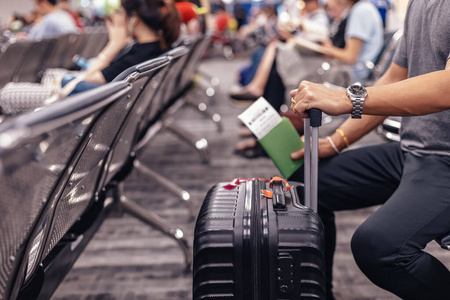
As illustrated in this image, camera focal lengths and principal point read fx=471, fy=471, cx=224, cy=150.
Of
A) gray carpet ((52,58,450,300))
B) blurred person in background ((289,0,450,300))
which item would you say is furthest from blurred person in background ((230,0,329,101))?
blurred person in background ((289,0,450,300))

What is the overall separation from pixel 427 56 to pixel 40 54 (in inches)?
143

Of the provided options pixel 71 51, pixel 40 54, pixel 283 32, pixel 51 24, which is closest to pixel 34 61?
pixel 40 54

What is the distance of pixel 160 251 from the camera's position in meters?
2.25

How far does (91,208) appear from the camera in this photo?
4.73 ft

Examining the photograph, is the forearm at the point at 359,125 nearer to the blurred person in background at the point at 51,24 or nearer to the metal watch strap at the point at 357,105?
the metal watch strap at the point at 357,105

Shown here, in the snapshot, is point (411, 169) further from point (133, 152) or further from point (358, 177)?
point (133, 152)

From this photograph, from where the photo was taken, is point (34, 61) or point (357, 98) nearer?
point (357, 98)

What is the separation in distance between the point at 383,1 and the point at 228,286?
18.7 ft

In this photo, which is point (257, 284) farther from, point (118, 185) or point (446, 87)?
point (118, 185)

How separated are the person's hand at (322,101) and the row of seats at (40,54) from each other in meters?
3.37

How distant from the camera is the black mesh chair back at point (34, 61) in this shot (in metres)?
4.04

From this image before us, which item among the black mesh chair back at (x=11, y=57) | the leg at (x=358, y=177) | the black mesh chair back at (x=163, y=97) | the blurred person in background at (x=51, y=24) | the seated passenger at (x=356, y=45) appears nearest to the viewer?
the leg at (x=358, y=177)

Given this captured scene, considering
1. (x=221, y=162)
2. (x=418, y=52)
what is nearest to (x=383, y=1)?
(x=221, y=162)

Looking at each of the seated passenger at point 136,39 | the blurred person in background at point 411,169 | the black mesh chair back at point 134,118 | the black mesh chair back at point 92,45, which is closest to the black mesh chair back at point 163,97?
the seated passenger at point 136,39
